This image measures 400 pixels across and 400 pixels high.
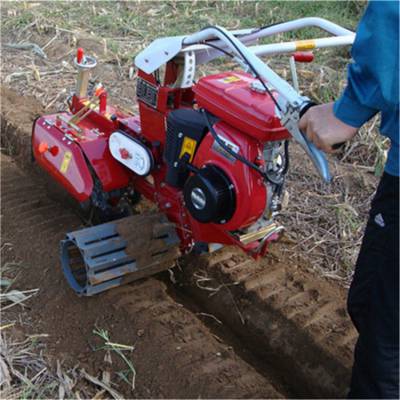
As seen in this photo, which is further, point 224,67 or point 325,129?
point 224,67

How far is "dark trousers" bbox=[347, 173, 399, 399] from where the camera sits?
1.80 metres

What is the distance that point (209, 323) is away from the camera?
2994 mm

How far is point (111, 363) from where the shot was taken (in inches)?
103

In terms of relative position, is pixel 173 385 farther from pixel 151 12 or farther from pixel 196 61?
pixel 151 12

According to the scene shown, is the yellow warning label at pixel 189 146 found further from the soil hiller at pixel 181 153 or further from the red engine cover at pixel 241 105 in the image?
the red engine cover at pixel 241 105

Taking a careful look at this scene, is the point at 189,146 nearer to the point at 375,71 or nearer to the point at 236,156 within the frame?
the point at 236,156

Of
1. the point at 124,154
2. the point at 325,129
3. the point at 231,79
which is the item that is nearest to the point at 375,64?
the point at 325,129

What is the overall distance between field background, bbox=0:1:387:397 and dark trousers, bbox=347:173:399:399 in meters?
1.14

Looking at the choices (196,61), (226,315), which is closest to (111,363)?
(226,315)

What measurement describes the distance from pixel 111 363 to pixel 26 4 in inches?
195

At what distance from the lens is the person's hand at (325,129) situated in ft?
5.60

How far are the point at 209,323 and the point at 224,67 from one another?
9.62 feet

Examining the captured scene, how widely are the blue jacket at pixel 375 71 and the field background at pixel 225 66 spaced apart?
5.23 feet

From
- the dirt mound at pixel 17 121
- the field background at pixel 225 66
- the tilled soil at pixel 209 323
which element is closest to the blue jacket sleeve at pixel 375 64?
the tilled soil at pixel 209 323
